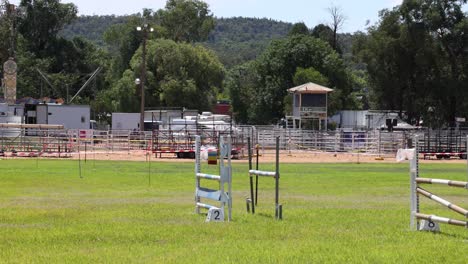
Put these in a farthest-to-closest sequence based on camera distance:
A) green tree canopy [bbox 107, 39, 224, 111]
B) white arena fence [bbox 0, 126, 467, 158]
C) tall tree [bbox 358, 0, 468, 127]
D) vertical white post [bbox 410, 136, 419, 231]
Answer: green tree canopy [bbox 107, 39, 224, 111], tall tree [bbox 358, 0, 468, 127], white arena fence [bbox 0, 126, 467, 158], vertical white post [bbox 410, 136, 419, 231]

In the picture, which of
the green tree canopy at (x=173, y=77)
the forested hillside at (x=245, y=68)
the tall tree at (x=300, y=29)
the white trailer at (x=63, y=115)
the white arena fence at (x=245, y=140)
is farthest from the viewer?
the tall tree at (x=300, y=29)

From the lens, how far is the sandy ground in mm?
59812

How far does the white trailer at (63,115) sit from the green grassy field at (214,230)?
56.2 metres

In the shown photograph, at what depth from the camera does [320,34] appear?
131 metres

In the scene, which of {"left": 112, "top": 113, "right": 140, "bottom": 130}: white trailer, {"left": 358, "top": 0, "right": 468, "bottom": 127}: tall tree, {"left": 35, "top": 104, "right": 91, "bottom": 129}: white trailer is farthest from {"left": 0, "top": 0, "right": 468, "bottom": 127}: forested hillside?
{"left": 35, "top": 104, "right": 91, "bottom": 129}: white trailer

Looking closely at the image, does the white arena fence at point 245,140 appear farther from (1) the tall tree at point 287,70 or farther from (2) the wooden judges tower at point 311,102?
(1) the tall tree at point 287,70

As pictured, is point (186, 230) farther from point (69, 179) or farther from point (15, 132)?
point (15, 132)

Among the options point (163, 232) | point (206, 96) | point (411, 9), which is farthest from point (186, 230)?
point (206, 96)

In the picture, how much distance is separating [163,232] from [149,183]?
55.9 ft

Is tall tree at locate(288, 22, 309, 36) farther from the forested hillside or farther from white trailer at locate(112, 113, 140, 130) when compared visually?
white trailer at locate(112, 113, 140, 130)

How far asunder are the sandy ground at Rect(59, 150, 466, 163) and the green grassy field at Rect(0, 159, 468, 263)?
32.2 meters

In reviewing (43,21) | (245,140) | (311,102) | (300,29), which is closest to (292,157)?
(245,140)

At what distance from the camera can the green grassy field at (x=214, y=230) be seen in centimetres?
1189

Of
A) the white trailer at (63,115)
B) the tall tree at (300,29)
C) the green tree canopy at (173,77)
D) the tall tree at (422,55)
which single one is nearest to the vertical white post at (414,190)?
the white trailer at (63,115)
